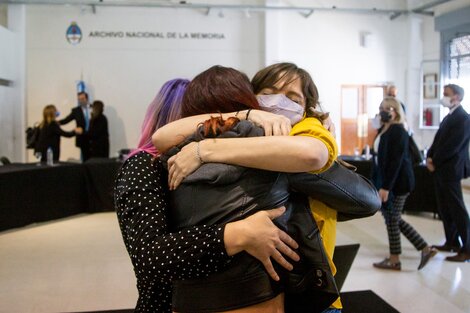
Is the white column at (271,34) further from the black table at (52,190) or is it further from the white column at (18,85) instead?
the white column at (18,85)

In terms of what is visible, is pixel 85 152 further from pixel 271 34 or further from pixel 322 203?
pixel 322 203

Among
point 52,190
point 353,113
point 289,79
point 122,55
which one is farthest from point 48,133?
point 289,79

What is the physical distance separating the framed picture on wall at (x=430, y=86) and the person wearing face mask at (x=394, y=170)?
6509 millimetres

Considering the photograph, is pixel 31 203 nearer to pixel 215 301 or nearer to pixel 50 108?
pixel 50 108

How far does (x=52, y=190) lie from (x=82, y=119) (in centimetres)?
260

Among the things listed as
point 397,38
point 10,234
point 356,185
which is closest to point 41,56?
point 10,234

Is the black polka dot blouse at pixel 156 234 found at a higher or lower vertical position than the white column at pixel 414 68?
lower

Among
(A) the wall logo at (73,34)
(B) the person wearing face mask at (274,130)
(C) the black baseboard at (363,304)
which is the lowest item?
(C) the black baseboard at (363,304)

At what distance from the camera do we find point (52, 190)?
595cm

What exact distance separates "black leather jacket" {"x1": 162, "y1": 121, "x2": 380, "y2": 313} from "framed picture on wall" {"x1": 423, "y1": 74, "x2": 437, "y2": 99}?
31.7ft

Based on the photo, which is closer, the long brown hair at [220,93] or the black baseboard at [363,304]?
the long brown hair at [220,93]

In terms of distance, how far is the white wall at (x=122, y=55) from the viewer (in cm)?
918

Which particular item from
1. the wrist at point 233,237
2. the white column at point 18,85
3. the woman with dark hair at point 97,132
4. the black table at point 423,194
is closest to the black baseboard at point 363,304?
the wrist at point 233,237

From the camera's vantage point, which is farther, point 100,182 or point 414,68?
point 414,68
